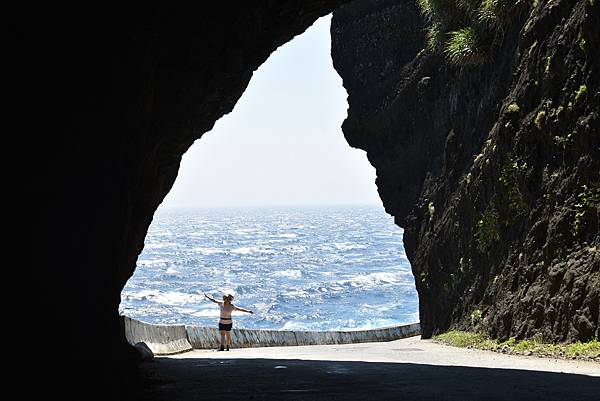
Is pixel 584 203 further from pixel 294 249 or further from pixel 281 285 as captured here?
pixel 294 249

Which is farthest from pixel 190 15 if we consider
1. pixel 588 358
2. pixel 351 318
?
pixel 351 318

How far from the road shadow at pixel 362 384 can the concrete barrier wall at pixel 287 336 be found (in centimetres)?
999

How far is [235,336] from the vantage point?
2534 cm

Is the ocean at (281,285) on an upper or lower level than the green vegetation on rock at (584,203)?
lower

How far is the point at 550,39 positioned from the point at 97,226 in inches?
505

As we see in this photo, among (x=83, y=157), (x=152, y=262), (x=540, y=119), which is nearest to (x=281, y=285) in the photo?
(x=152, y=262)

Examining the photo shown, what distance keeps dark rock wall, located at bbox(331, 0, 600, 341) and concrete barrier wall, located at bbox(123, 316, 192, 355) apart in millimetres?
7721

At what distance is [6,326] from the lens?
616cm

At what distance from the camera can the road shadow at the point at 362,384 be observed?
912 centimetres

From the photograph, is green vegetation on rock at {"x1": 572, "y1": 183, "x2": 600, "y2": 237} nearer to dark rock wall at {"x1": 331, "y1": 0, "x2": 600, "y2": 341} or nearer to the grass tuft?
dark rock wall at {"x1": 331, "y1": 0, "x2": 600, "y2": 341}

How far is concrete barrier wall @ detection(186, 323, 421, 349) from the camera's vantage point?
23656 millimetres

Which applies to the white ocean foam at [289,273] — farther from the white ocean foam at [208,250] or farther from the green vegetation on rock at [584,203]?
the green vegetation on rock at [584,203]

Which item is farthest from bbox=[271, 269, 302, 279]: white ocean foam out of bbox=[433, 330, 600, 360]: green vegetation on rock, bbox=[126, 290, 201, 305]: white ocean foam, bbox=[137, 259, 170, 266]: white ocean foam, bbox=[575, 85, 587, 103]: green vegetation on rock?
bbox=[575, 85, 587, 103]: green vegetation on rock

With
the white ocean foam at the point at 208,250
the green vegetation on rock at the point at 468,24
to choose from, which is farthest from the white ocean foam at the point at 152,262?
the green vegetation on rock at the point at 468,24
